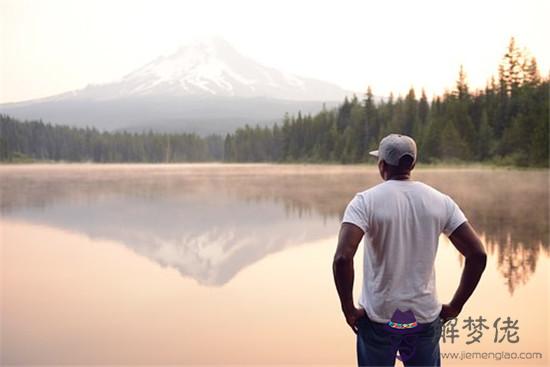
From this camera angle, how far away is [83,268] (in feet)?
17.0

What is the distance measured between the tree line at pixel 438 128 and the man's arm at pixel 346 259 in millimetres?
11839

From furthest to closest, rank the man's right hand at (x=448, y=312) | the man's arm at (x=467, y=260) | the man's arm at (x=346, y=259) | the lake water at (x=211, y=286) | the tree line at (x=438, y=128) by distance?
the tree line at (x=438, y=128), the lake water at (x=211, y=286), the man's right hand at (x=448, y=312), the man's arm at (x=467, y=260), the man's arm at (x=346, y=259)

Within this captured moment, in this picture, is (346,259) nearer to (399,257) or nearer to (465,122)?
(399,257)

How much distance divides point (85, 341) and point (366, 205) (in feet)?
8.01

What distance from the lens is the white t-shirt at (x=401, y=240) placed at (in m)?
1.43

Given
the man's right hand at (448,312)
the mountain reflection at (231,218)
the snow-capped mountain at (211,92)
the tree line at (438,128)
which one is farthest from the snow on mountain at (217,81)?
the man's right hand at (448,312)

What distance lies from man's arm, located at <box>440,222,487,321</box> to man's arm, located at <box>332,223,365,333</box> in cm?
31

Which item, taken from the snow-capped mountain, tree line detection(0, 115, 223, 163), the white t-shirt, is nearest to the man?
the white t-shirt

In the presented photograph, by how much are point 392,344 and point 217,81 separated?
4088cm

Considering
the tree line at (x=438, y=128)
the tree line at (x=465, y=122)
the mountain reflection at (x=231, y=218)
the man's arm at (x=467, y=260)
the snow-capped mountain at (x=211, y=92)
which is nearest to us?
the man's arm at (x=467, y=260)

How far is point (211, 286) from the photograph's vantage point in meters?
4.42

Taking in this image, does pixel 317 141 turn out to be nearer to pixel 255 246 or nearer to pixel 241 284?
pixel 255 246

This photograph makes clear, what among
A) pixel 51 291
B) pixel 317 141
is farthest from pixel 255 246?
pixel 317 141

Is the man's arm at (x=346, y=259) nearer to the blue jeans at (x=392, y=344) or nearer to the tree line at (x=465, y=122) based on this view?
the blue jeans at (x=392, y=344)
